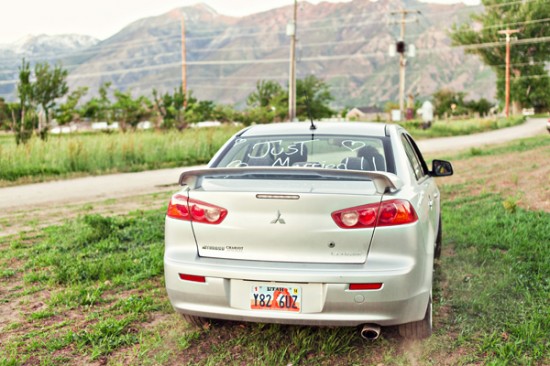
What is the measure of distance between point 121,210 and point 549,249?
6608mm

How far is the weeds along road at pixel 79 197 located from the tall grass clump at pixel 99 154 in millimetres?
1145

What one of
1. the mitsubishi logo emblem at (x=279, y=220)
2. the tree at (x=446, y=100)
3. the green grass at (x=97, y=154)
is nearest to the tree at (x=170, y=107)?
the green grass at (x=97, y=154)

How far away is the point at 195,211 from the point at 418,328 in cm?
170

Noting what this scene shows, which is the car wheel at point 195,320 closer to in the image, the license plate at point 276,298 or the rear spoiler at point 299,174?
the license plate at point 276,298

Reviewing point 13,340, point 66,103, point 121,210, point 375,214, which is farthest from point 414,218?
point 66,103

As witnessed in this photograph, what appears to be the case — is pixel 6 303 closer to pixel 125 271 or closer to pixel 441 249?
pixel 125 271

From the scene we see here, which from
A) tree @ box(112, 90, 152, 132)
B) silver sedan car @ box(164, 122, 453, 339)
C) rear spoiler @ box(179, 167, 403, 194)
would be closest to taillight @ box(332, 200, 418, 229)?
silver sedan car @ box(164, 122, 453, 339)

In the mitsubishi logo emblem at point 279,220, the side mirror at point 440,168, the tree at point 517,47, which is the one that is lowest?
the mitsubishi logo emblem at point 279,220

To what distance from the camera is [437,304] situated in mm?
5148

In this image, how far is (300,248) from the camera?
12.1 feet

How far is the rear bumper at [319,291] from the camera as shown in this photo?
3.62 meters

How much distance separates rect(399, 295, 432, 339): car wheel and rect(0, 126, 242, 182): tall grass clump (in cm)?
1283

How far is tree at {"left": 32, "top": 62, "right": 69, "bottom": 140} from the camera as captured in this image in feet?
69.4

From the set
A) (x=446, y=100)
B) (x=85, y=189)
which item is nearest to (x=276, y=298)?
(x=85, y=189)
